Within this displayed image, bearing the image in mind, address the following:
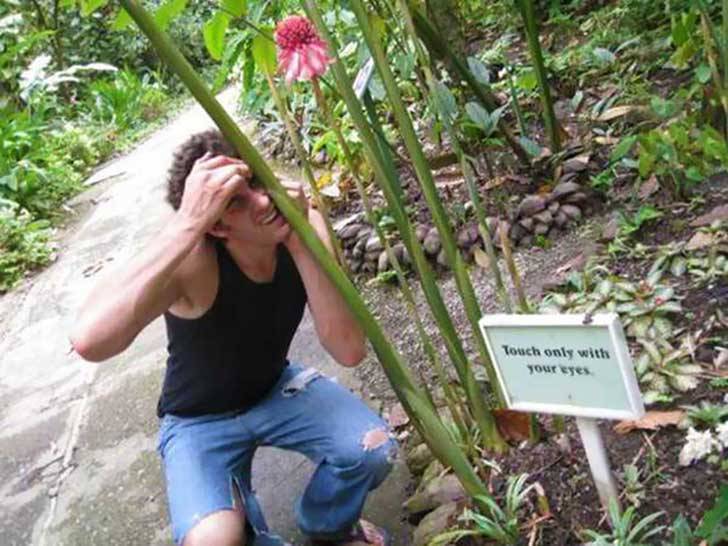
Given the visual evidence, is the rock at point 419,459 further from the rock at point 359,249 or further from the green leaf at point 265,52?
the rock at point 359,249

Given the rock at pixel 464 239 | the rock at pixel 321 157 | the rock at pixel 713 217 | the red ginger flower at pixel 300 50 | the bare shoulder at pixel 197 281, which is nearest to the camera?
the red ginger flower at pixel 300 50

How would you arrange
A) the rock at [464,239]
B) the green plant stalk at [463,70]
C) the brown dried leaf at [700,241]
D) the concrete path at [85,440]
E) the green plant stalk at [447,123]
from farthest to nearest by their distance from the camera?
1. the rock at [464,239]
2. the green plant stalk at [463,70]
3. the concrete path at [85,440]
4. the brown dried leaf at [700,241]
5. the green plant stalk at [447,123]

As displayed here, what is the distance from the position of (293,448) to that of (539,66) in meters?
1.78

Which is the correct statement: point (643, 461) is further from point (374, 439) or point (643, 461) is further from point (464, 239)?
point (464, 239)

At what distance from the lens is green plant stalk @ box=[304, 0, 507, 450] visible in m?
1.35

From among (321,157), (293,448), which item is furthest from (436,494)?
(321,157)

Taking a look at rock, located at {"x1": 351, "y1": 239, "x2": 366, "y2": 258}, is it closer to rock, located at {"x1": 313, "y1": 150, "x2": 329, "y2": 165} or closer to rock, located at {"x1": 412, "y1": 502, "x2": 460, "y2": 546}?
rock, located at {"x1": 313, "y1": 150, "x2": 329, "y2": 165}

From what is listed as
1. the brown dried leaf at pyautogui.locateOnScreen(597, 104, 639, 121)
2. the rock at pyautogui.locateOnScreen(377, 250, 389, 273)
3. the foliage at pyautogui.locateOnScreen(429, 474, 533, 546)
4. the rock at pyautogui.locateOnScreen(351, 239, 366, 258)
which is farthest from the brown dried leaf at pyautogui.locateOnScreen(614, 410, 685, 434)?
the brown dried leaf at pyautogui.locateOnScreen(597, 104, 639, 121)

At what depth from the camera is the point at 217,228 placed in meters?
1.70

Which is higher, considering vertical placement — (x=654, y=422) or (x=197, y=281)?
(x=197, y=281)

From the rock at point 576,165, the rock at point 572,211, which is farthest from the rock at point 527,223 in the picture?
the rock at point 576,165

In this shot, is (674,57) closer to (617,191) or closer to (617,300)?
(617,191)

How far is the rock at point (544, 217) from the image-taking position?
2.82 m

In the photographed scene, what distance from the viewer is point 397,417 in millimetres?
2375
